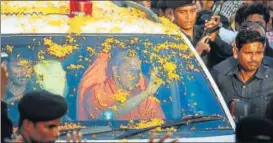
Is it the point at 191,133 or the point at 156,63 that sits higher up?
the point at 156,63

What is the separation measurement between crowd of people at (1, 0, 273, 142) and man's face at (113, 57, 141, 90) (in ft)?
2.43

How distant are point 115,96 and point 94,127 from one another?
339 mm

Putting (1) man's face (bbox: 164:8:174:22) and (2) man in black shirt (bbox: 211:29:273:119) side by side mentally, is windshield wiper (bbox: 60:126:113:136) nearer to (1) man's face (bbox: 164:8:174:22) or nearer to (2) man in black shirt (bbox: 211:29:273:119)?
(2) man in black shirt (bbox: 211:29:273:119)

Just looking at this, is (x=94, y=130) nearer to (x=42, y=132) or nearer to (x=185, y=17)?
(x=42, y=132)

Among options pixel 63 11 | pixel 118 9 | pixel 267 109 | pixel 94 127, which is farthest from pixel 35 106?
pixel 118 9

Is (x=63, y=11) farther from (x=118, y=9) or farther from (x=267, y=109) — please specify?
(x=267, y=109)

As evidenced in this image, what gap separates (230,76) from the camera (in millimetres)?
6664

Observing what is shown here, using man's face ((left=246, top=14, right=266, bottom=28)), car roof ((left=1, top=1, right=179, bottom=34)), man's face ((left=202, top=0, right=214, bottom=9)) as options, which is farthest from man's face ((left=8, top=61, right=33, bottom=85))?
man's face ((left=202, top=0, right=214, bottom=9))

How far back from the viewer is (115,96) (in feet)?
18.4

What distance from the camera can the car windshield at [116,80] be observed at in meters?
5.47

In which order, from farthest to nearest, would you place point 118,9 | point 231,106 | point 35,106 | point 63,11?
point 118,9 < point 63,11 < point 231,106 < point 35,106

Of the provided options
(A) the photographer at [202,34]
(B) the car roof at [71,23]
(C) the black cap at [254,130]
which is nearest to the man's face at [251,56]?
(B) the car roof at [71,23]

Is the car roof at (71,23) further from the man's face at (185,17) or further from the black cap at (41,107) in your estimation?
the man's face at (185,17)

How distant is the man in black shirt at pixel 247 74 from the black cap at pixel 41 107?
215cm
